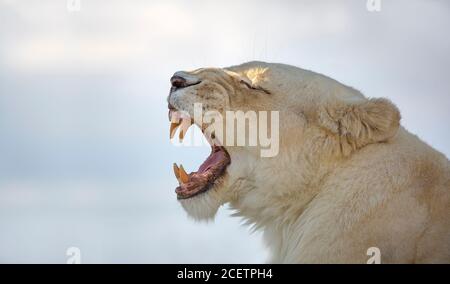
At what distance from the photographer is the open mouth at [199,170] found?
6902 mm

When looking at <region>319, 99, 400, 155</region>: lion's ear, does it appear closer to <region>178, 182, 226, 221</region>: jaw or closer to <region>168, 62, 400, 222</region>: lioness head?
<region>168, 62, 400, 222</region>: lioness head

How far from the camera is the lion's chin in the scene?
22.6ft

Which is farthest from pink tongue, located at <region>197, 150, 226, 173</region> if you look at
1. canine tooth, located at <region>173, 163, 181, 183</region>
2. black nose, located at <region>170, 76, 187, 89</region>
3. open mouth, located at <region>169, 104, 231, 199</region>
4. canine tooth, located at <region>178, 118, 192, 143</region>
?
black nose, located at <region>170, 76, 187, 89</region>

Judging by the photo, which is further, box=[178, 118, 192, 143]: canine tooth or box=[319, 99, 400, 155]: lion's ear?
box=[178, 118, 192, 143]: canine tooth

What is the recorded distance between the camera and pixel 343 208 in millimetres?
6391

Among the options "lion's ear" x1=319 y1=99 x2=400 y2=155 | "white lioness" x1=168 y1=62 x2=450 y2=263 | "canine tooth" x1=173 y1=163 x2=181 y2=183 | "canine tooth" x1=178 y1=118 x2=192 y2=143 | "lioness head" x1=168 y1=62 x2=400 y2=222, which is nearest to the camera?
"white lioness" x1=168 y1=62 x2=450 y2=263

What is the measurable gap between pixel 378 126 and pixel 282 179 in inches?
30.9

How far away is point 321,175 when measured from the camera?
6570 mm

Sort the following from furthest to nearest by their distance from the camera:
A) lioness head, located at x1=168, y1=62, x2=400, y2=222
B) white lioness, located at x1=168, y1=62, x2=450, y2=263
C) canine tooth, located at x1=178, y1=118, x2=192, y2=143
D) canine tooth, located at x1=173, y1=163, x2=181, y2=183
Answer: canine tooth, located at x1=173, y1=163, x2=181, y2=183 → canine tooth, located at x1=178, y1=118, x2=192, y2=143 → lioness head, located at x1=168, y1=62, x2=400, y2=222 → white lioness, located at x1=168, y1=62, x2=450, y2=263

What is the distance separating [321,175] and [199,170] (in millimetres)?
1018

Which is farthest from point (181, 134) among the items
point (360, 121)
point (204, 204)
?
point (360, 121)
